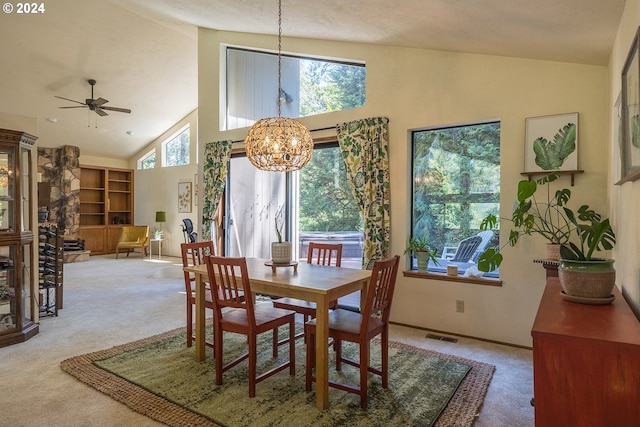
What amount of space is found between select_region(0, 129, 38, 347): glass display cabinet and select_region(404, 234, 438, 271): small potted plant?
3.71 metres

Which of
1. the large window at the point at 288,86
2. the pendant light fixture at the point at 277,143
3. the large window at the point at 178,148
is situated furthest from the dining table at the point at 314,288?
the large window at the point at 178,148

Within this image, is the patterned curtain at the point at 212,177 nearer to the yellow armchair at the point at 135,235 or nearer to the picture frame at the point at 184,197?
the picture frame at the point at 184,197

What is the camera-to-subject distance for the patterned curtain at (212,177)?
5488mm

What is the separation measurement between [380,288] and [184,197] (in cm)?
753

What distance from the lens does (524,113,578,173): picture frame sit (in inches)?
A: 124

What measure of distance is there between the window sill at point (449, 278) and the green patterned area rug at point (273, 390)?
31.6 inches

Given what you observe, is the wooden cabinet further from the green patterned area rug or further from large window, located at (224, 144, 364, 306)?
the green patterned area rug

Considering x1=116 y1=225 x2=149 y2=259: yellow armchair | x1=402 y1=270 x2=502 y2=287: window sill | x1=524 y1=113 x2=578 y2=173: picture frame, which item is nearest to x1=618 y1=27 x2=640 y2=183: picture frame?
x1=524 y1=113 x2=578 y2=173: picture frame

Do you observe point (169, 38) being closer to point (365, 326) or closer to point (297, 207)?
point (297, 207)

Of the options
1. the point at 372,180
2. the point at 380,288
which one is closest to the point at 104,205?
the point at 372,180

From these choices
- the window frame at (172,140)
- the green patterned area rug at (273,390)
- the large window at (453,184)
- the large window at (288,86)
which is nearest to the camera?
the green patterned area rug at (273,390)

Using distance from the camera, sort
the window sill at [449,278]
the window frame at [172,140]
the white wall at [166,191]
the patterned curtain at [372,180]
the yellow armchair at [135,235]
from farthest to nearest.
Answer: the yellow armchair at [135,235]
the window frame at [172,140]
the white wall at [166,191]
the patterned curtain at [372,180]
the window sill at [449,278]

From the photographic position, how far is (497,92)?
3.50m

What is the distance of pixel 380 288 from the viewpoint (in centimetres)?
253
